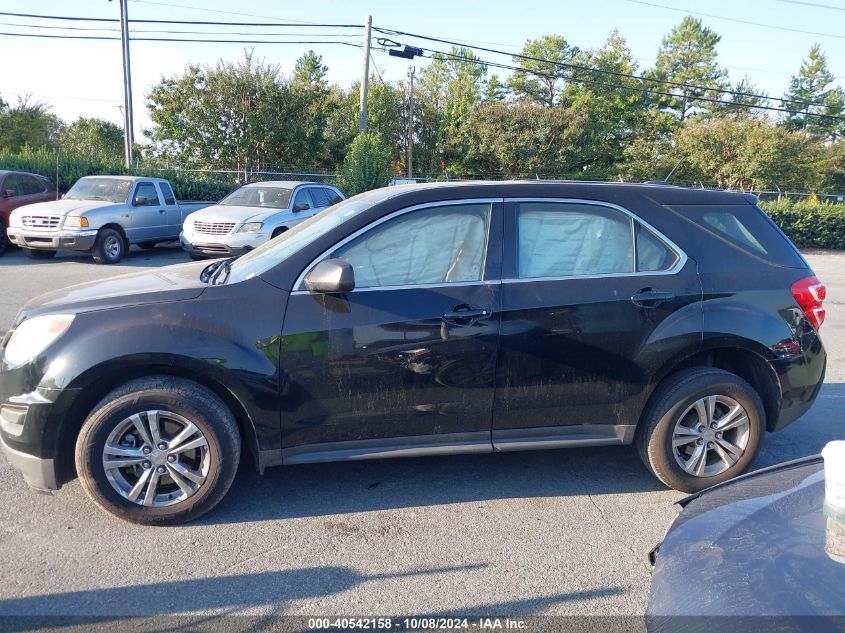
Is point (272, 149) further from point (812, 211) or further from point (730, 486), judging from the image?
point (730, 486)

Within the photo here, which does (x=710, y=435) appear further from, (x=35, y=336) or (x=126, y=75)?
(x=126, y=75)

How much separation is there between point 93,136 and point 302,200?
2210 inches

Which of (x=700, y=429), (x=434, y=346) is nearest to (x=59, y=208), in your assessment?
(x=434, y=346)

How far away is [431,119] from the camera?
158 ft

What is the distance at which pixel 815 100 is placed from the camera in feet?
182

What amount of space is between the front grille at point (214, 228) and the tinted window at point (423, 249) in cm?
1021

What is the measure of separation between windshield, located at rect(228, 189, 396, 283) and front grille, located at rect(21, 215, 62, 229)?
11181mm

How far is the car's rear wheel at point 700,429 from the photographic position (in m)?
4.15

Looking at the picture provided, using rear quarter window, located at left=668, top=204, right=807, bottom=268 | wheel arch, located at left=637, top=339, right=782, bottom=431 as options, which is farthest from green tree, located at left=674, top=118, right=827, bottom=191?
wheel arch, located at left=637, top=339, right=782, bottom=431

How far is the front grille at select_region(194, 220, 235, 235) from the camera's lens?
13.5 metres

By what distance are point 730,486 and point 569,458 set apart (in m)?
2.22

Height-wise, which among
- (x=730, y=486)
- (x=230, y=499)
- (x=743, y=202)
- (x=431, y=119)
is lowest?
(x=230, y=499)

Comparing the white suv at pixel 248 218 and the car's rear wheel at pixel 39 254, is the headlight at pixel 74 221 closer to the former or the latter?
the car's rear wheel at pixel 39 254

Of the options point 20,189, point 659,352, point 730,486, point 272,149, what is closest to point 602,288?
point 659,352
